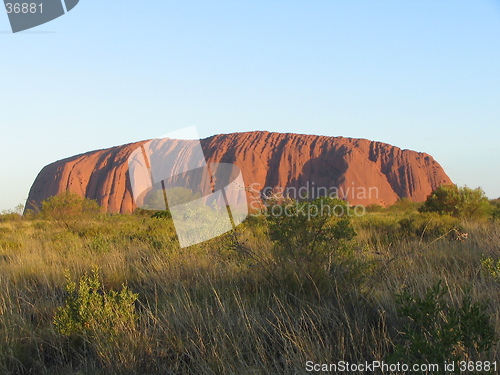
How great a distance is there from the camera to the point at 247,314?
315 centimetres

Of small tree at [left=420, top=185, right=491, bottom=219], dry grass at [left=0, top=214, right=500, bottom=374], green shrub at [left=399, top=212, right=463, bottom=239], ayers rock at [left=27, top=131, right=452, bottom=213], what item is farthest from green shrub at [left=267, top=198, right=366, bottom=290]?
ayers rock at [left=27, top=131, right=452, bottom=213]

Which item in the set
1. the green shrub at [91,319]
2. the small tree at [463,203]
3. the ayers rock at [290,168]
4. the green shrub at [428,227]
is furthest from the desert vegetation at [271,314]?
the ayers rock at [290,168]

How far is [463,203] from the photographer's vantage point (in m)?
12.2

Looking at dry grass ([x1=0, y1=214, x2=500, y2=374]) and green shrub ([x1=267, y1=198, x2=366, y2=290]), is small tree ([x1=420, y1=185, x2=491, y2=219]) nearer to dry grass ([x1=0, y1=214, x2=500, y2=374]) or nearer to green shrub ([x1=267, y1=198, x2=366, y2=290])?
dry grass ([x1=0, y1=214, x2=500, y2=374])

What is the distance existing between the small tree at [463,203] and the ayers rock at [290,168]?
54289mm

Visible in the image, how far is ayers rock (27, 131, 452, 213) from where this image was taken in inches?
2790

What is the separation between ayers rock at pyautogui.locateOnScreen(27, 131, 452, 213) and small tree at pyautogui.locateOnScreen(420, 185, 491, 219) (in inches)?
2137

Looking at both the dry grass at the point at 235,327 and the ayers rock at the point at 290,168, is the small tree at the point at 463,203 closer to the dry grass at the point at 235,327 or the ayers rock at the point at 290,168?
the dry grass at the point at 235,327

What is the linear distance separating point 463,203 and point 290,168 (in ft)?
206

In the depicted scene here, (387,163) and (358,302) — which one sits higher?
(358,302)

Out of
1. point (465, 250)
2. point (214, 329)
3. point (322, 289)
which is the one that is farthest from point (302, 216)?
point (465, 250)

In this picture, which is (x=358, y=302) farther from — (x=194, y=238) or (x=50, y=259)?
(x=50, y=259)

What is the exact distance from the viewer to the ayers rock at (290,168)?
233 ft

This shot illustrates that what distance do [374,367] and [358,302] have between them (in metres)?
1.01
